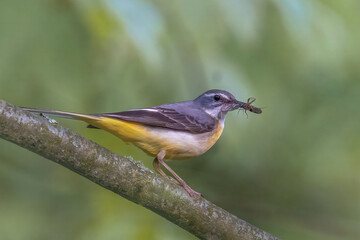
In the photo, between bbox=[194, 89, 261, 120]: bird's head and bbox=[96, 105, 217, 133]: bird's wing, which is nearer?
bbox=[96, 105, 217, 133]: bird's wing

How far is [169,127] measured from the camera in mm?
4898

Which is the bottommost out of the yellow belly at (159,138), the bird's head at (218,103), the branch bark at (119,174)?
the branch bark at (119,174)

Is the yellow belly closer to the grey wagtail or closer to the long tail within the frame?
the grey wagtail

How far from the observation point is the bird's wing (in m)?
4.55

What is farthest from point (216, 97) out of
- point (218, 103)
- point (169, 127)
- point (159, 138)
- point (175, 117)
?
point (159, 138)

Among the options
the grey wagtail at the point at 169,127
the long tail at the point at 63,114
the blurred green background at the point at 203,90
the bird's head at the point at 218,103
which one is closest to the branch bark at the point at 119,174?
the long tail at the point at 63,114

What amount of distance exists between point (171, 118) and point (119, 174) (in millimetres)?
1532

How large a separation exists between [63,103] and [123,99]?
58 centimetres

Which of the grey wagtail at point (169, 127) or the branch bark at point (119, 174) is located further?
the grey wagtail at point (169, 127)

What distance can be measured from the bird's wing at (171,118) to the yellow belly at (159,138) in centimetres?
5

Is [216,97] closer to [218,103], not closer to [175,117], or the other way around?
[218,103]

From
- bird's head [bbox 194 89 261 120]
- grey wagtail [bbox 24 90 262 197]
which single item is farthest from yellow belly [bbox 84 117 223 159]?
bird's head [bbox 194 89 261 120]

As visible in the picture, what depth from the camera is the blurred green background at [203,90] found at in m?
3.74

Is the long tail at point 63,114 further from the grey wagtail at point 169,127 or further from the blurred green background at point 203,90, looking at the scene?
the blurred green background at point 203,90
